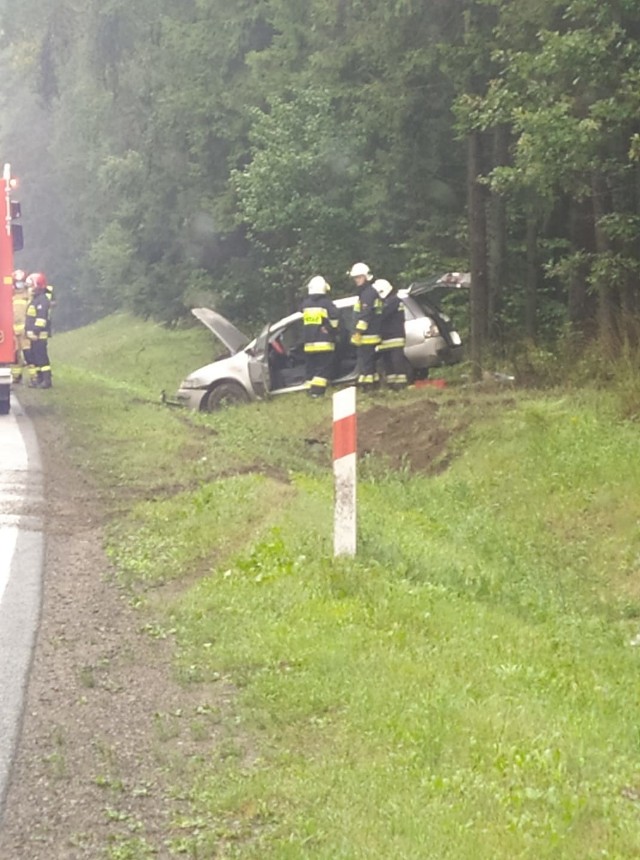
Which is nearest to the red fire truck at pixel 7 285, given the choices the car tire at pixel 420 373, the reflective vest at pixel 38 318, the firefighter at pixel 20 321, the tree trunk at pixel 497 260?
the firefighter at pixel 20 321

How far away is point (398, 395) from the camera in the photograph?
746 inches

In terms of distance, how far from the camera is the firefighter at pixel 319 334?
19.2 m

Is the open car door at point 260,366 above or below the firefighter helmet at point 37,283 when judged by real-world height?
below

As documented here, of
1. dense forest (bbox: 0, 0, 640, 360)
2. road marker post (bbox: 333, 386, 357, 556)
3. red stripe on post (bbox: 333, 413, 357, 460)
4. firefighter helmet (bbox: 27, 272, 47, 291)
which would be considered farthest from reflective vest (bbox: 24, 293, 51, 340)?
red stripe on post (bbox: 333, 413, 357, 460)

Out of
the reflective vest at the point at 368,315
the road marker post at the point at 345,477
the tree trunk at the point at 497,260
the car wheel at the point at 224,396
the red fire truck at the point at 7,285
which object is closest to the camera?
the road marker post at the point at 345,477

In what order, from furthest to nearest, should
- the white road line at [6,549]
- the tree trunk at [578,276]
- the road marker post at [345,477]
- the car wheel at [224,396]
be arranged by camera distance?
the car wheel at [224,396], the tree trunk at [578,276], the white road line at [6,549], the road marker post at [345,477]

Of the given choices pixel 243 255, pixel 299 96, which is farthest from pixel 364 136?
pixel 243 255

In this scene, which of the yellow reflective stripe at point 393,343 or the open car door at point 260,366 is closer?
the yellow reflective stripe at point 393,343

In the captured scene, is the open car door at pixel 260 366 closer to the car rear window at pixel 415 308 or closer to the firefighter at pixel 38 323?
the car rear window at pixel 415 308

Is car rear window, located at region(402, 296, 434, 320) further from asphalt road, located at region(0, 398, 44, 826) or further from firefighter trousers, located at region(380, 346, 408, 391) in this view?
asphalt road, located at region(0, 398, 44, 826)

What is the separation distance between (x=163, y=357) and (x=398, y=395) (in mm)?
20695

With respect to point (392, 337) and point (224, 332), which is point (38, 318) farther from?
point (392, 337)

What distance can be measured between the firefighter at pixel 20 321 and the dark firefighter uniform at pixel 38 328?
0.11 metres

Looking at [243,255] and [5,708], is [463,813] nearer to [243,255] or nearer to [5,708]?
[5,708]
